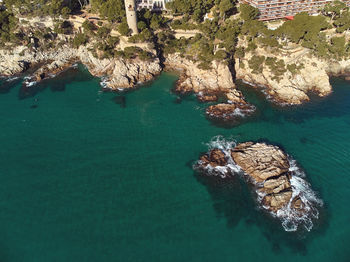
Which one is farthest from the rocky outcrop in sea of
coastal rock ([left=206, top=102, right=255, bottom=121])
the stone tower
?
the stone tower

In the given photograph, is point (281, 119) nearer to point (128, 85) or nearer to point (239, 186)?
point (239, 186)

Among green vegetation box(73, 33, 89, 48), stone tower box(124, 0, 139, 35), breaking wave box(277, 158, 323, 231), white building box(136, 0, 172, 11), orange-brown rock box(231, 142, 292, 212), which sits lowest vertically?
breaking wave box(277, 158, 323, 231)

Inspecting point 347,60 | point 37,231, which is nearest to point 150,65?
point 37,231

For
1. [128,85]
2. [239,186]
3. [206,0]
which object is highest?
[206,0]

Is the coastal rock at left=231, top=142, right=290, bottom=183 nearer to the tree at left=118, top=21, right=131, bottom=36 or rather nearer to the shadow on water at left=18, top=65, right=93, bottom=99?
the tree at left=118, top=21, right=131, bottom=36

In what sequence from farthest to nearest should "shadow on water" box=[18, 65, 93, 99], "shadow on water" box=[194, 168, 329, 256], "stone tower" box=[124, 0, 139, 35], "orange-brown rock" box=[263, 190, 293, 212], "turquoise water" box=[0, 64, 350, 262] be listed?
"stone tower" box=[124, 0, 139, 35]
"shadow on water" box=[18, 65, 93, 99]
"orange-brown rock" box=[263, 190, 293, 212]
"shadow on water" box=[194, 168, 329, 256]
"turquoise water" box=[0, 64, 350, 262]

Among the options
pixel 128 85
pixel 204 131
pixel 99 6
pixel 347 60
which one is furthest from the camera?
pixel 99 6

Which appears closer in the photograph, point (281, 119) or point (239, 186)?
point (239, 186)
